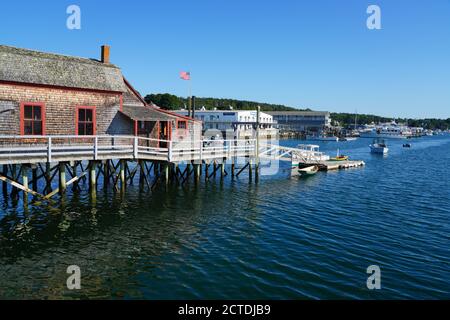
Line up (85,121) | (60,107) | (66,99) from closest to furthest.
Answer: (60,107)
(66,99)
(85,121)

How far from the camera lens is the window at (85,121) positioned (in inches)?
901

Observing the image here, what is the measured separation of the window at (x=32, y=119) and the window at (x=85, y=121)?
2.02 m

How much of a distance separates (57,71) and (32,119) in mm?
3210

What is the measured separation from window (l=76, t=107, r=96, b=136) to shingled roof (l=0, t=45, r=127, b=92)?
1345 millimetres

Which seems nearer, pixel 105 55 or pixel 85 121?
pixel 85 121

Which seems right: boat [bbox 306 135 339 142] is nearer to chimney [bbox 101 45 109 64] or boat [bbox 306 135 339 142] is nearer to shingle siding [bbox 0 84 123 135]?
chimney [bbox 101 45 109 64]

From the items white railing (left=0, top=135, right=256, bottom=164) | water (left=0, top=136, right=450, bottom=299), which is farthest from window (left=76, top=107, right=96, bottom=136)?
water (left=0, top=136, right=450, bottom=299)

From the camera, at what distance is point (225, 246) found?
15867 mm

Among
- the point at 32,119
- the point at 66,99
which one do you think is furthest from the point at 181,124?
the point at 32,119

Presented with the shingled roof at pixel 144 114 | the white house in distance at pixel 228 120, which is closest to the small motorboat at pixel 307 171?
the shingled roof at pixel 144 114

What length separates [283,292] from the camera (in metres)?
11.9

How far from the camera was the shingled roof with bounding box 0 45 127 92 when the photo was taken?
20.6m

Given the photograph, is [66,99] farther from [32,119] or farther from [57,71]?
[32,119]

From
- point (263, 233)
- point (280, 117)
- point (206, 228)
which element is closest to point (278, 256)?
point (263, 233)
